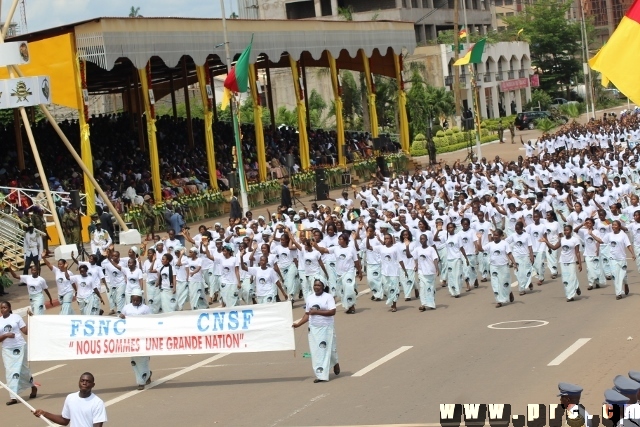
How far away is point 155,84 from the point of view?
62.3m

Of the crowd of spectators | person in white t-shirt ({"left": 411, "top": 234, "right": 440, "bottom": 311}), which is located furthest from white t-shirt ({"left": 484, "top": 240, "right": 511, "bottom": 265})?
the crowd of spectators

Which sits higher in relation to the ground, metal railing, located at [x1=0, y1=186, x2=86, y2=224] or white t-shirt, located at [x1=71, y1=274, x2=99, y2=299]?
metal railing, located at [x1=0, y1=186, x2=86, y2=224]

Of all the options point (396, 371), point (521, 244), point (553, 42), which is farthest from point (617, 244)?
point (553, 42)

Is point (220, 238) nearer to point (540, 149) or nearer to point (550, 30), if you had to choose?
point (540, 149)

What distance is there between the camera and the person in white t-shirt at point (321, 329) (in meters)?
17.1

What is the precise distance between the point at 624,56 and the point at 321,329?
7.65 m

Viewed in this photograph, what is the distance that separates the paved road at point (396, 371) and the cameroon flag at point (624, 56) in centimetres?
477

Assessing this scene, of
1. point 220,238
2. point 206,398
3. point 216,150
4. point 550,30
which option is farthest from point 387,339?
point 550,30

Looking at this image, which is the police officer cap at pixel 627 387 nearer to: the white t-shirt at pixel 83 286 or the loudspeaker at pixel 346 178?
the white t-shirt at pixel 83 286

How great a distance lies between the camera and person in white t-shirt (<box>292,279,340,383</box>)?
17141 millimetres

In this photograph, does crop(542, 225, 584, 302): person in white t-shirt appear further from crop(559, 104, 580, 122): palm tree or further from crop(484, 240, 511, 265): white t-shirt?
crop(559, 104, 580, 122): palm tree

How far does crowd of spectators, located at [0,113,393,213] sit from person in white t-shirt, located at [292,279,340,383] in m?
22.0

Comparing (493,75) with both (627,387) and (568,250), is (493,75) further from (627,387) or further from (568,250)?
(627,387)

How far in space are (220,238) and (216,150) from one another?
78.0 ft
